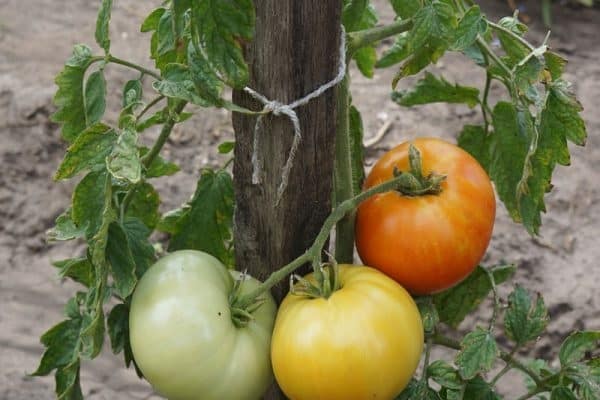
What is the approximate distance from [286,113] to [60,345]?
20.2 inches

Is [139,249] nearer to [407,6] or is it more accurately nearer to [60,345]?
[60,345]

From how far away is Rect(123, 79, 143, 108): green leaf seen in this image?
1.13 m

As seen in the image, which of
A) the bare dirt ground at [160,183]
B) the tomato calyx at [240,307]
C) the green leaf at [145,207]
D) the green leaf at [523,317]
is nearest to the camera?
the tomato calyx at [240,307]

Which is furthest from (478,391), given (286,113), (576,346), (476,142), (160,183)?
(160,183)

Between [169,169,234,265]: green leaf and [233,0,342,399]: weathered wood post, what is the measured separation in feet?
0.46

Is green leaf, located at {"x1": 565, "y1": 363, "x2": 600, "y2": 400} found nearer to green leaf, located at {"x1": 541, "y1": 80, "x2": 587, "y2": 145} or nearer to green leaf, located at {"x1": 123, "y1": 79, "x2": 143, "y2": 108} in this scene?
green leaf, located at {"x1": 541, "y1": 80, "x2": 587, "y2": 145}

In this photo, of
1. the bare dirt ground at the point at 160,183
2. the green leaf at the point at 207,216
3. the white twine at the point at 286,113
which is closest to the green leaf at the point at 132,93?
the white twine at the point at 286,113

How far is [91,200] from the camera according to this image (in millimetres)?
1116

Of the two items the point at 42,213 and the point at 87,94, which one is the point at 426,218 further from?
the point at 42,213

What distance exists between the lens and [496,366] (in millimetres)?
2375

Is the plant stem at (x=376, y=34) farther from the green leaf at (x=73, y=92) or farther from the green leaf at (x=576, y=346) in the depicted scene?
the green leaf at (x=576, y=346)

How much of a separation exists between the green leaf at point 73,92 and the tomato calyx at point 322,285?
41 centimetres

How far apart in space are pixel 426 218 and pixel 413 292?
0.12 m

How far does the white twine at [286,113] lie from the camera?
113 centimetres
